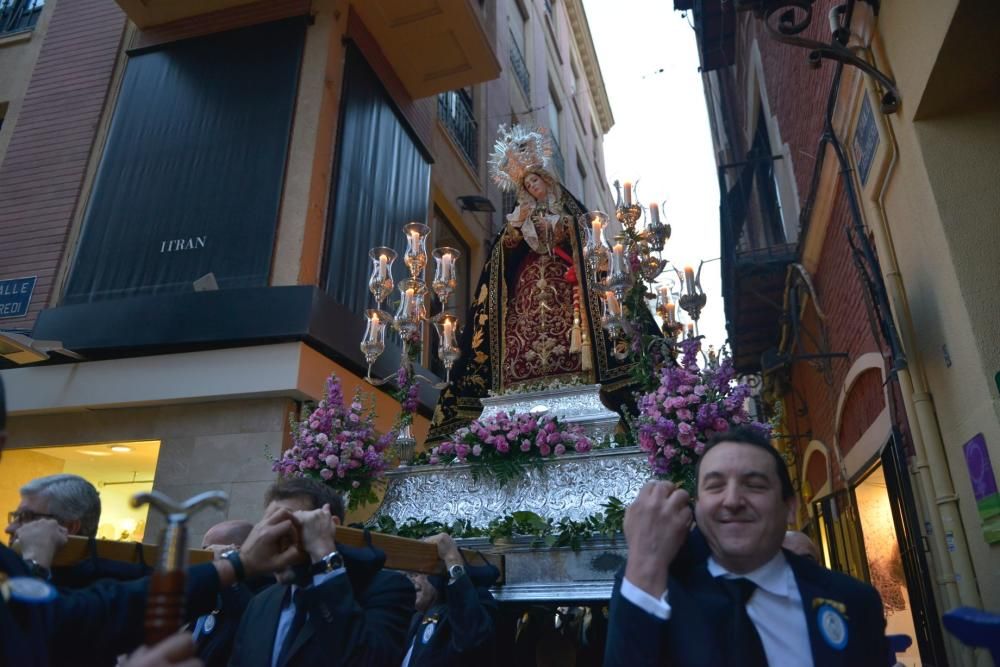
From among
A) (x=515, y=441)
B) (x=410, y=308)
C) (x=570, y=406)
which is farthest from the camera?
(x=410, y=308)

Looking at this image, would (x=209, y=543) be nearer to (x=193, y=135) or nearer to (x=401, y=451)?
(x=401, y=451)

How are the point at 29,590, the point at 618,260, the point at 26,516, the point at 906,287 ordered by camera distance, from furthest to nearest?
the point at 618,260, the point at 906,287, the point at 26,516, the point at 29,590

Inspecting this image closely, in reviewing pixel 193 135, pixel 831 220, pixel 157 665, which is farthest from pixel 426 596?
pixel 193 135

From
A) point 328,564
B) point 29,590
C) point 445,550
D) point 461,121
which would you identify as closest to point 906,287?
point 445,550

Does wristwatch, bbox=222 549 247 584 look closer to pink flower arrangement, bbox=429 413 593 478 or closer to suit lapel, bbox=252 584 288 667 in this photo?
suit lapel, bbox=252 584 288 667

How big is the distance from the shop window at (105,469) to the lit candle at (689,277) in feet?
18.0

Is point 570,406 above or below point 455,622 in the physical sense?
above

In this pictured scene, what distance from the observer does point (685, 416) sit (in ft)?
10.9

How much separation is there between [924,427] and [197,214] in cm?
710

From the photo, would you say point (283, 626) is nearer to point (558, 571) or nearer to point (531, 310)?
point (558, 571)

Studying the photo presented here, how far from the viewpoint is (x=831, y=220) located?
5.56m

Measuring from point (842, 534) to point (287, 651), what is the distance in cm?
479

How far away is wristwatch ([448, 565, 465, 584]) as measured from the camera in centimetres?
239

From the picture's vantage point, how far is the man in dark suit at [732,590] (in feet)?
4.28
